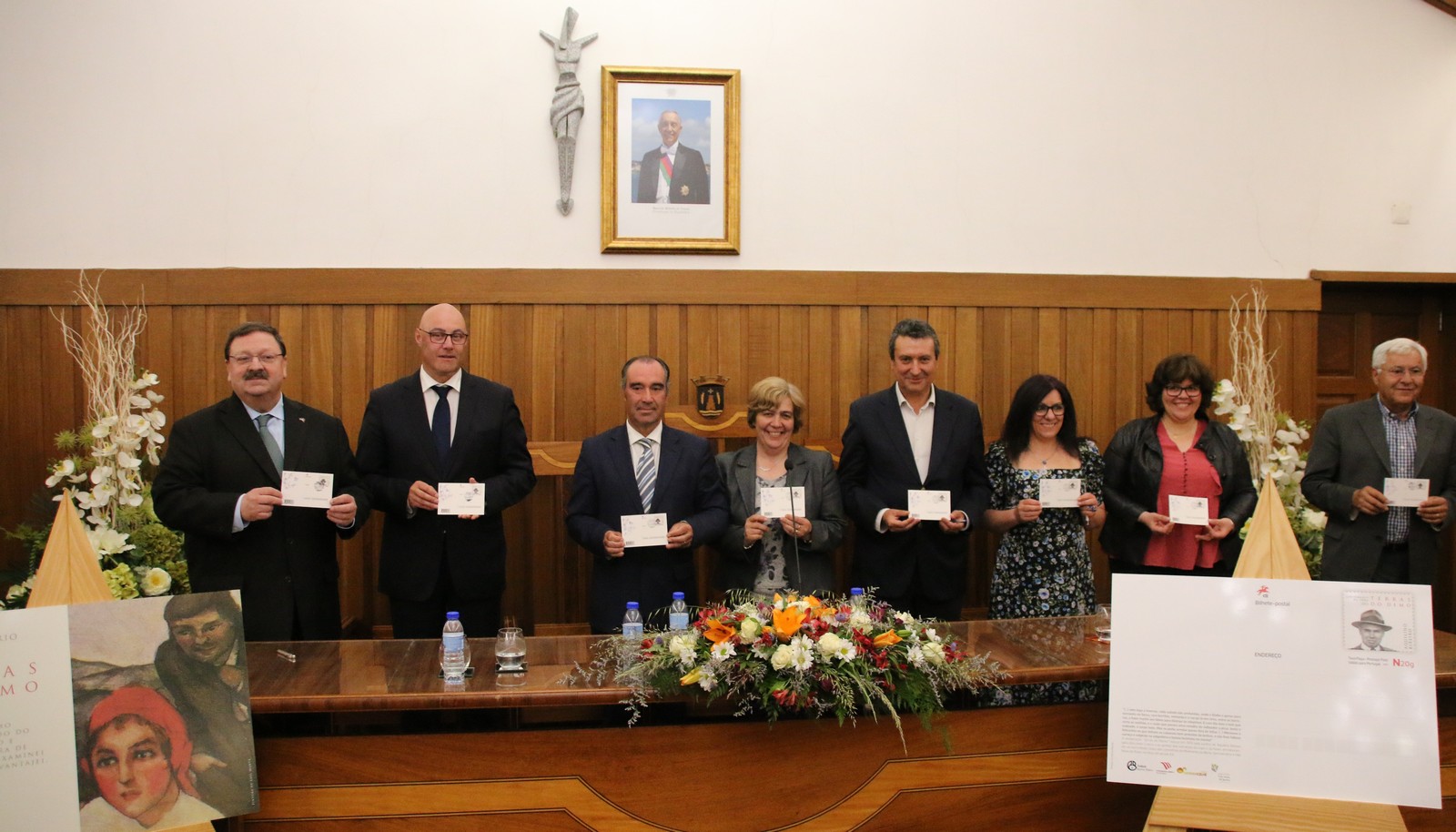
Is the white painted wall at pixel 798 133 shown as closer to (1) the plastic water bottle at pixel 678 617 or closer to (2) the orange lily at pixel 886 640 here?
(1) the plastic water bottle at pixel 678 617

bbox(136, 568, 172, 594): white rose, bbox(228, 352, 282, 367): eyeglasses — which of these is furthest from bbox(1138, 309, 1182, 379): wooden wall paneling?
bbox(136, 568, 172, 594): white rose

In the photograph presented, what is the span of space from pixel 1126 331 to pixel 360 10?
4.07 metres

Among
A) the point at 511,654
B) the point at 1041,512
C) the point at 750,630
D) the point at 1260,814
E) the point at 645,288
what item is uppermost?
the point at 645,288

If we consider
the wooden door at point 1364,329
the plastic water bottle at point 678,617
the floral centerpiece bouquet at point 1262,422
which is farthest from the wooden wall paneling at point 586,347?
the plastic water bottle at point 678,617

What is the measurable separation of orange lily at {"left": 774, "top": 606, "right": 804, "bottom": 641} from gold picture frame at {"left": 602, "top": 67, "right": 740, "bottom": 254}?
102 inches

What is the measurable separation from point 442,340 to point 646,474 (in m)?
0.92

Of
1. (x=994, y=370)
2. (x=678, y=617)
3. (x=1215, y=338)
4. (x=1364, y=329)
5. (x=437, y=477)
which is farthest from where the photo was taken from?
(x=1364, y=329)

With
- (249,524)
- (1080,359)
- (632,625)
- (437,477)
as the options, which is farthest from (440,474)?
(1080,359)

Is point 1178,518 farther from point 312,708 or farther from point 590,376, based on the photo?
point 312,708

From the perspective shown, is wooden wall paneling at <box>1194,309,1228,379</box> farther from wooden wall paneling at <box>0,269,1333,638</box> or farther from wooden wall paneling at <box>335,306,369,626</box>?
wooden wall paneling at <box>335,306,369,626</box>

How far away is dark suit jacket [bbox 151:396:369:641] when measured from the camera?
313 centimetres

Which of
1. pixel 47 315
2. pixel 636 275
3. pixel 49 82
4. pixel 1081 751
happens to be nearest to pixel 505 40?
pixel 636 275

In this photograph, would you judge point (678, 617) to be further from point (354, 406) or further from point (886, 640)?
point (354, 406)

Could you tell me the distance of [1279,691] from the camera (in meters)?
2.23
